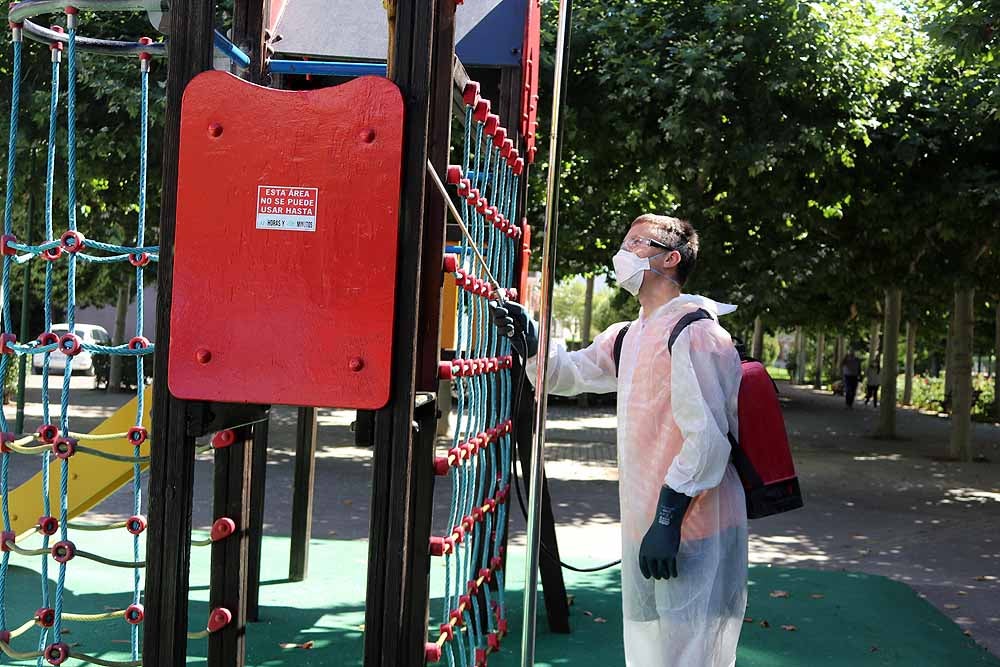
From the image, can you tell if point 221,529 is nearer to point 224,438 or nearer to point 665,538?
point 224,438

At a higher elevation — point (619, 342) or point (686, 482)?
point (619, 342)

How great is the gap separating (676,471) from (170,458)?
1.48 metres

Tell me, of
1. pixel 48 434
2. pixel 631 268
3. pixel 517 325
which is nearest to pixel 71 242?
pixel 48 434

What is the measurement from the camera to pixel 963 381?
1500cm

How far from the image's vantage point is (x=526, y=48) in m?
5.39

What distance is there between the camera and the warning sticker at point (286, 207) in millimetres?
2842

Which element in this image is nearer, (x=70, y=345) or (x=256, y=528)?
(x=70, y=345)

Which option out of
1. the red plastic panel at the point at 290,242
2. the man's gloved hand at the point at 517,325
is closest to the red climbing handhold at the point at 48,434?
the red plastic panel at the point at 290,242

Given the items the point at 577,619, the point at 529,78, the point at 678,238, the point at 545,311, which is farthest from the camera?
the point at 577,619

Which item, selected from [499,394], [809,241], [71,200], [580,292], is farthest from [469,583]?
[580,292]

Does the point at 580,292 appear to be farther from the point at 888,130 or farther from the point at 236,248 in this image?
the point at 236,248

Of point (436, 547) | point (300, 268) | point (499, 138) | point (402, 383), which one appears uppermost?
point (499, 138)

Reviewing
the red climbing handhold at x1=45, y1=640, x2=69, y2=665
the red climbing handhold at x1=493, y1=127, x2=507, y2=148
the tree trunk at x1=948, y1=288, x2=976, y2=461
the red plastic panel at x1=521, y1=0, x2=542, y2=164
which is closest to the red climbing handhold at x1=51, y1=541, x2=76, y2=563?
the red climbing handhold at x1=45, y1=640, x2=69, y2=665

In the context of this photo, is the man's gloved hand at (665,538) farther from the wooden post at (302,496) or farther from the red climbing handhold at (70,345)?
the wooden post at (302,496)
